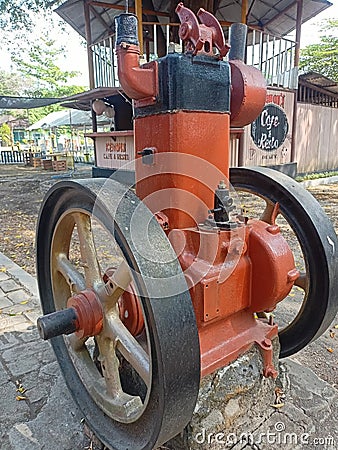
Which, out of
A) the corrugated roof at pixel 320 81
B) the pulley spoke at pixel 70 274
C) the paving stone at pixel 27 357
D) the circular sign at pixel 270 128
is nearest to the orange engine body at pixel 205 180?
the pulley spoke at pixel 70 274

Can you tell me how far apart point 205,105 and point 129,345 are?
87cm

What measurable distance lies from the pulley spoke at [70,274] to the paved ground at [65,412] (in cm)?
57

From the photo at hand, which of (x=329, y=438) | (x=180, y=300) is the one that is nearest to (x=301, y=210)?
(x=180, y=300)

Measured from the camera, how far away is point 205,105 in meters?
1.31

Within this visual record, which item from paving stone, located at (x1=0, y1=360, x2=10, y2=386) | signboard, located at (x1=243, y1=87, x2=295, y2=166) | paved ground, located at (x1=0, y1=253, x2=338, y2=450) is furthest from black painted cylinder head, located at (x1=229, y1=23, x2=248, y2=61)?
signboard, located at (x1=243, y1=87, x2=295, y2=166)

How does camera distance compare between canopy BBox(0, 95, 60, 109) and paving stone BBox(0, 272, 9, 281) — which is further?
canopy BBox(0, 95, 60, 109)

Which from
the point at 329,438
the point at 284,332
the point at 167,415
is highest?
the point at 167,415

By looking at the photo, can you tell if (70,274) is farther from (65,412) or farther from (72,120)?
(72,120)

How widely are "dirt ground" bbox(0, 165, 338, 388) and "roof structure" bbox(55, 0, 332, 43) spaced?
4.11 meters

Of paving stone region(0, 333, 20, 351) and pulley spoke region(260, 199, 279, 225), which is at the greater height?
pulley spoke region(260, 199, 279, 225)

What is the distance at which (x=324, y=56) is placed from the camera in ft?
56.0

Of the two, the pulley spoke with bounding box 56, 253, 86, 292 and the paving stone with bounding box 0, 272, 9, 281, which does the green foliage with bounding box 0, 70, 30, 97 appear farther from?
the pulley spoke with bounding box 56, 253, 86, 292

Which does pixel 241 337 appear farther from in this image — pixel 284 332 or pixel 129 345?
pixel 129 345

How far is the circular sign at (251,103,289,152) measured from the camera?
8.16m
